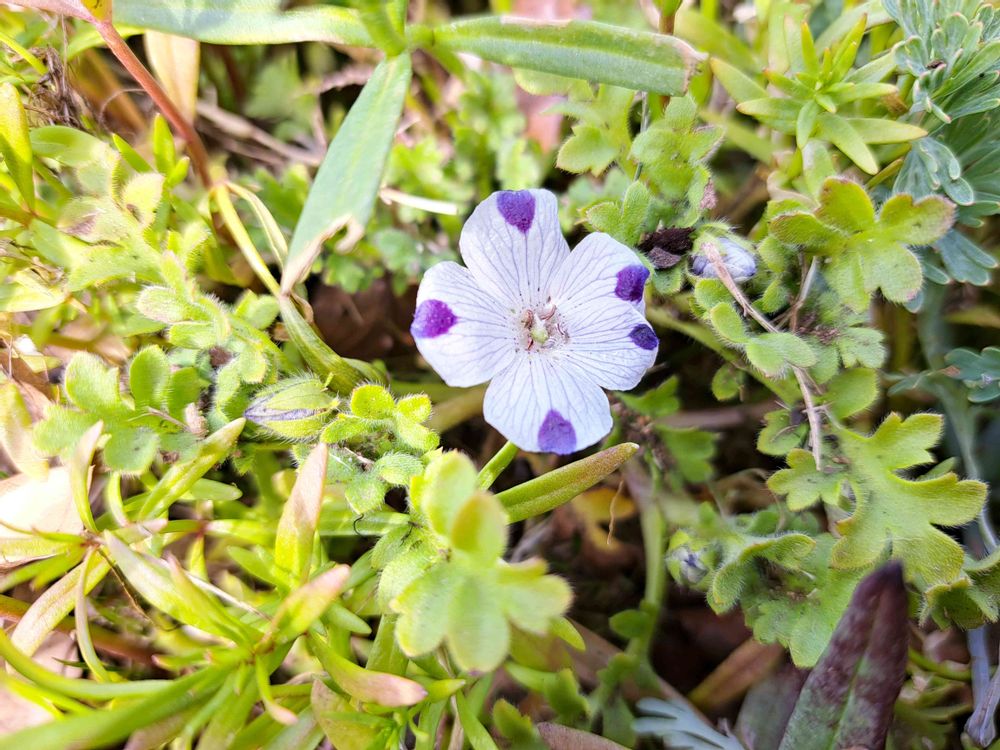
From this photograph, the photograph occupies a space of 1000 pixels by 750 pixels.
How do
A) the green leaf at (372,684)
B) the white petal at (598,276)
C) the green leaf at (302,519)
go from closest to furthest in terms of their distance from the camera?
the green leaf at (372,684) → the green leaf at (302,519) → the white petal at (598,276)

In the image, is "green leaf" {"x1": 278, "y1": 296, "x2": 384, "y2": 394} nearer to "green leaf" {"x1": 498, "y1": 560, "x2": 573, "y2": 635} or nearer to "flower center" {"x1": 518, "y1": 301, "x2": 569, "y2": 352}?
"flower center" {"x1": 518, "y1": 301, "x2": 569, "y2": 352}

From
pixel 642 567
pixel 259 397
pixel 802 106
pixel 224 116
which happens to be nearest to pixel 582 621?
pixel 642 567

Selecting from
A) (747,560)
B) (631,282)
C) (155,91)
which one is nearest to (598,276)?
(631,282)

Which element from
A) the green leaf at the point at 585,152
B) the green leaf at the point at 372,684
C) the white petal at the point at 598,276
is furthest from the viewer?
the green leaf at the point at 585,152

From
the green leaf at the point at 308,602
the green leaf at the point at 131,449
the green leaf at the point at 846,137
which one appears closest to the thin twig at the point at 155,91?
the green leaf at the point at 131,449

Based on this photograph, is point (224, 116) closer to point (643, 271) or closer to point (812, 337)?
point (643, 271)

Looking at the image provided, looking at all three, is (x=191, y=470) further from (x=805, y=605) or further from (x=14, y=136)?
(x=805, y=605)

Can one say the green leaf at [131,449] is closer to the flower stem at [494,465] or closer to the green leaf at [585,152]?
the flower stem at [494,465]
